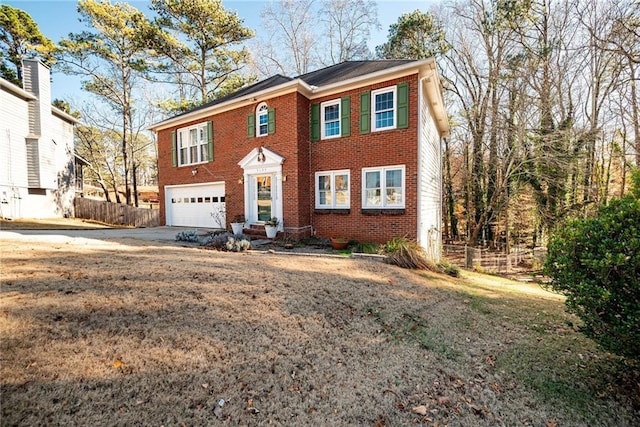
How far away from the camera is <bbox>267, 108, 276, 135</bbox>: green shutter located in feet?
36.3

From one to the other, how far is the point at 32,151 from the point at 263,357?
66.6ft

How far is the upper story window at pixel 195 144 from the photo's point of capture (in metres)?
13.3

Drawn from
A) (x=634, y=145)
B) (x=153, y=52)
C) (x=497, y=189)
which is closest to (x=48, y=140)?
(x=153, y=52)

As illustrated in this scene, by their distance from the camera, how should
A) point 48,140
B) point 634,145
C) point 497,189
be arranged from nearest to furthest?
point 634,145, point 497,189, point 48,140

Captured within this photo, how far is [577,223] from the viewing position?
3.32 meters

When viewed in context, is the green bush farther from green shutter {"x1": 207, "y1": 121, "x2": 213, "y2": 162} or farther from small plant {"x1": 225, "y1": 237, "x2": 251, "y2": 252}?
green shutter {"x1": 207, "y1": 121, "x2": 213, "y2": 162}

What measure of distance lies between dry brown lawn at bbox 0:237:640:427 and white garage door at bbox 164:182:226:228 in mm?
8341

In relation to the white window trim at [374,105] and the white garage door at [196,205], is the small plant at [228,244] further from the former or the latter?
the white window trim at [374,105]

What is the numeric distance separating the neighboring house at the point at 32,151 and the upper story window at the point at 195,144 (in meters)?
8.27

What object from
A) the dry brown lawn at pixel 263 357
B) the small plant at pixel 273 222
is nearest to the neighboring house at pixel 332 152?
the small plant at pixel 273 222

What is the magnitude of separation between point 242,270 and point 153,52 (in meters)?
21.4

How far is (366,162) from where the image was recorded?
32.2 feet

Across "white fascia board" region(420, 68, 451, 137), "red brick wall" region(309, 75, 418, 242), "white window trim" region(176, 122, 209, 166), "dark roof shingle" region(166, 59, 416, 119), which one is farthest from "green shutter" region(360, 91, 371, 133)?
Result: "white window trim" region(176, 122, 209, 166)

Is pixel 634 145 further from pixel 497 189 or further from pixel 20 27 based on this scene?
pixel 20 27
